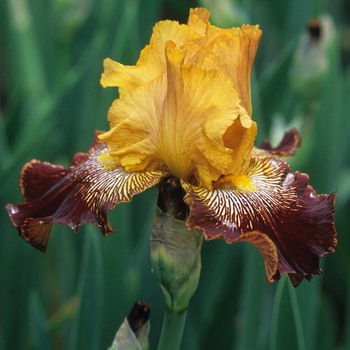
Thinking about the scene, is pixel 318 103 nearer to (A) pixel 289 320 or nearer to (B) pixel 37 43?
(A) pixel 289 320

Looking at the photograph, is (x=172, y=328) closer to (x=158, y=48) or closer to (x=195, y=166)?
(x=195, y=166)

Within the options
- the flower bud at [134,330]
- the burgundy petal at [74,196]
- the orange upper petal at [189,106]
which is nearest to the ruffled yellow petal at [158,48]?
the orange upper petal at [189,106]

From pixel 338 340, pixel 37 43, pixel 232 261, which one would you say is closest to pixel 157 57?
pixel 232 261

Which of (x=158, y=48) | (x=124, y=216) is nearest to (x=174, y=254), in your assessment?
(x=158, y=48)

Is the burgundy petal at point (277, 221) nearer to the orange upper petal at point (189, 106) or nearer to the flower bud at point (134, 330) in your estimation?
the orange upper petal at point (189, 106)

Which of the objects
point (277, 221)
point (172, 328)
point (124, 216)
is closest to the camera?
point (277, 221)

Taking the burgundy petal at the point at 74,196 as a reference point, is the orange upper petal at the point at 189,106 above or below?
above

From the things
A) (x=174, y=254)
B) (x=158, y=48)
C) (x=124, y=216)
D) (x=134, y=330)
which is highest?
(x=158, y=48)
